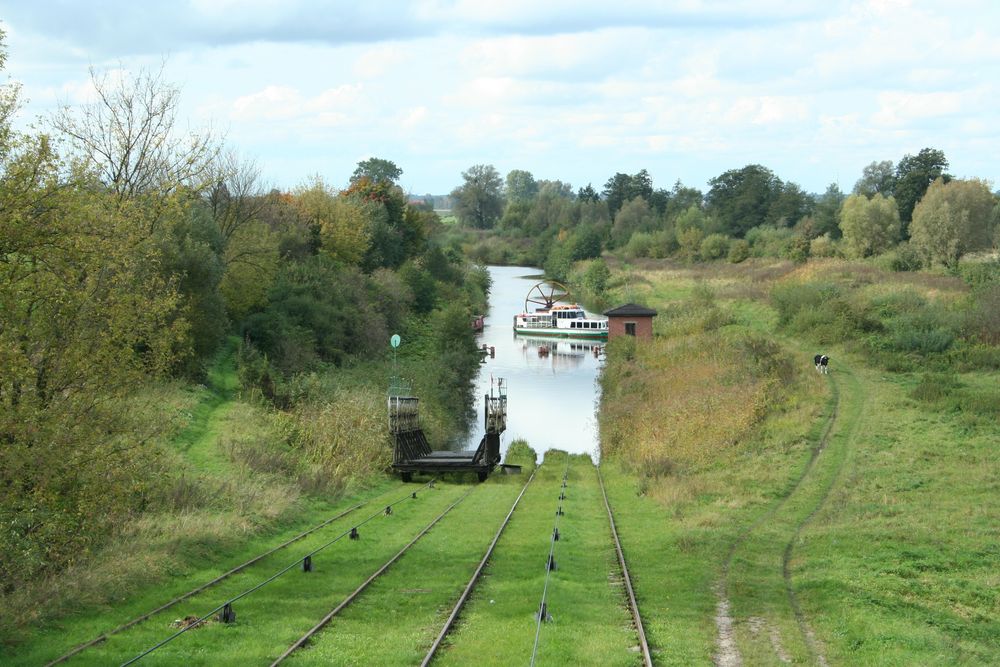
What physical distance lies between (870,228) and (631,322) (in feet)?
110

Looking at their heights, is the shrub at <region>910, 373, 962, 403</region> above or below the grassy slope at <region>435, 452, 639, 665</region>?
above

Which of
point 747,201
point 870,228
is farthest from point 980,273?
point 747,201

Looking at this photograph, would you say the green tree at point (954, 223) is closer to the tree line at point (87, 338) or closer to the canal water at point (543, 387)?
the canal water at point (543, 387)

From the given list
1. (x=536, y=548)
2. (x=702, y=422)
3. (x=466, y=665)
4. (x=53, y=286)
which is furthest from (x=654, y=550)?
(x=702, y=422)

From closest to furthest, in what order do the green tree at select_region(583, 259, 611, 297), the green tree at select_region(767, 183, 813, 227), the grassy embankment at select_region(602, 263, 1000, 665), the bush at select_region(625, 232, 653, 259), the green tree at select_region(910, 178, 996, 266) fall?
1. the grassy embankment at select_region(602, 263, 1000, 665)
2. the green tree at select_region(910, 178, 996, 266)
3. the green tree at select_region(583, 259, 611, 297)
4. the green tree at select_region(767, 183, 813, 227)
5. the bush at select_region(625, 232, 653, 259)

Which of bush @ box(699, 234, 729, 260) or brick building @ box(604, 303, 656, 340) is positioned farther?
bush @ box(699, 234, 729, 260)

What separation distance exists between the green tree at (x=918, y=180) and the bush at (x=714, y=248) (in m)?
24.6

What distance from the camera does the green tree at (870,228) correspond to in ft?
301

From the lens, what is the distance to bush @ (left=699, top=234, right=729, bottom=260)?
126688mm

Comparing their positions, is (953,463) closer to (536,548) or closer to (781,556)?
(781,556)

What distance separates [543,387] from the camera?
6412 centimetres

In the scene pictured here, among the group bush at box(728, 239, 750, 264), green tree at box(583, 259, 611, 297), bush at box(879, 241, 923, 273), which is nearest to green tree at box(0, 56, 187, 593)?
bush at box(879, 241, 923, 273)

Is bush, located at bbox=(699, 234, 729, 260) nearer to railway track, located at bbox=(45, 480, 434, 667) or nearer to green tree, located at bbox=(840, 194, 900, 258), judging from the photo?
green tree, located at bbox=(840, 194, 900, 258)

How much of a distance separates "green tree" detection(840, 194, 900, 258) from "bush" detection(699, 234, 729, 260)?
107ft
